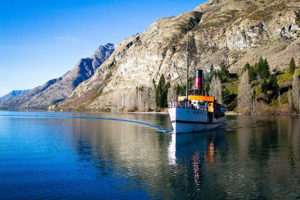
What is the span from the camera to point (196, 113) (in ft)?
197

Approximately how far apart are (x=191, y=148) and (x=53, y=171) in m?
20.5

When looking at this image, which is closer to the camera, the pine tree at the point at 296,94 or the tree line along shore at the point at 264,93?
the pine tree at the point at 296,94

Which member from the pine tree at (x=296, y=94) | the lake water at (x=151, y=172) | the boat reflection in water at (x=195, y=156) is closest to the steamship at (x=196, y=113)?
the boat reflection in water at (x=195, y=156)

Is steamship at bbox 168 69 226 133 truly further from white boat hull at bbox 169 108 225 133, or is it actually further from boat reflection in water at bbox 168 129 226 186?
boat reflection in water at bbox 168 129 226 186

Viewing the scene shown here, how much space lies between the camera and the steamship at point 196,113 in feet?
187

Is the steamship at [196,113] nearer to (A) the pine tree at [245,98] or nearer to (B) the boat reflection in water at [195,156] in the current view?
(B) the boat reflection in water at [195,156]

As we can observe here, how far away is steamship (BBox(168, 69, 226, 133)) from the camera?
56.9 meters

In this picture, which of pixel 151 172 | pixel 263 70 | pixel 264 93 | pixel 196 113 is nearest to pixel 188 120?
Result: pixel 196 113

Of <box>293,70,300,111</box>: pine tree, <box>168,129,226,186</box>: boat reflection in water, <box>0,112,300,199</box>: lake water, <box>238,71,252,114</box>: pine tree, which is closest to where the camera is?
<box>0,112,300,199</box>: lake water

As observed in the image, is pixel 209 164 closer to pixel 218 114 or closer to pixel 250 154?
pixel 250 154

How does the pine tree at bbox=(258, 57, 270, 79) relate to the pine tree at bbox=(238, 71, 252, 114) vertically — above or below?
above

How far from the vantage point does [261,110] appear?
13788 cm

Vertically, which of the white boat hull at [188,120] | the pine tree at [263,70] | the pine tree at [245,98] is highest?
the pine tree at [263,70]

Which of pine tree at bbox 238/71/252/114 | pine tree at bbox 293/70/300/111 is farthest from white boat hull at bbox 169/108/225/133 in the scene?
pine tree at bbox 238/71/252/114
